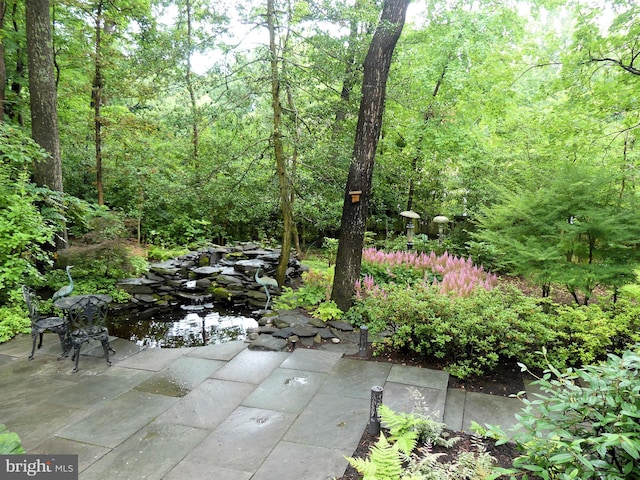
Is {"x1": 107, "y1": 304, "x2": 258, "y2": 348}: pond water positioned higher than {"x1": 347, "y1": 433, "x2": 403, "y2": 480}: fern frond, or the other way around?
{"x1": 347, "y1": 433, "x2": 403, "y2": 480}: fern frond

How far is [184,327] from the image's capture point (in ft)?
18.9

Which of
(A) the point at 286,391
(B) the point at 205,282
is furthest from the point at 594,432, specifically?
(B) the point at 205,282

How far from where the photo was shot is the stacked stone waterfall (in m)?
6.81

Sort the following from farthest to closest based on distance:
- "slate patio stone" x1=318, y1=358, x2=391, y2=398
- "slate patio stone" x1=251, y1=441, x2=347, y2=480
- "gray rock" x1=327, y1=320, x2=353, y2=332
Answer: "gray rock" x1=327, y1=320, x2=353, y2=332, "slate patio stone" x1=318, y1=358, x2=391, y2=398, "slate patio stone" x1=251, y1=441, x2=347, y2=480

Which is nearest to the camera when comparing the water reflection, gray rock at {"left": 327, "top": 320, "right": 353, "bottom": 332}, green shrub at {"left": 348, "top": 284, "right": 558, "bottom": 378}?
green shrub at {"left": 348, "top": 284, "right": 558, "bottom": 378}

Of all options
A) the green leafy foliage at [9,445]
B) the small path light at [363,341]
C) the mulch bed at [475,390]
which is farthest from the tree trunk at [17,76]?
the mulch bed at [475,390]

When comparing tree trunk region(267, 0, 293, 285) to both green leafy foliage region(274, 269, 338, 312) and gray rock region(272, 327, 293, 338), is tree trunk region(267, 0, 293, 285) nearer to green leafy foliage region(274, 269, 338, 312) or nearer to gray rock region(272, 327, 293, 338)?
green leafy foliage region(274, 269, 338, 312)

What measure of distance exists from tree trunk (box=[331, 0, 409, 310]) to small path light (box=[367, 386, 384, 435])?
2564 millimetres

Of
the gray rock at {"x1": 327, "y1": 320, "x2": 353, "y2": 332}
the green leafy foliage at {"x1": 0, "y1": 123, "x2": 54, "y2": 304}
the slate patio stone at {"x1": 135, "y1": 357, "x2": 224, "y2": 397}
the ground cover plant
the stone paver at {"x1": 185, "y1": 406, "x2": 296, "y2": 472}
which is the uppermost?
the green leafy foliage at {"x1": 0, "y1": 123, "x2": 54, "y2": 304}

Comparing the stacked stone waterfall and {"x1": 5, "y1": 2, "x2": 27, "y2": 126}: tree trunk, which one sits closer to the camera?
the stacked stone waterfall

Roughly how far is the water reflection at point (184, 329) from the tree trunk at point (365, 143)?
172 centimetres

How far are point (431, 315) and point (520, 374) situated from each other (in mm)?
1045

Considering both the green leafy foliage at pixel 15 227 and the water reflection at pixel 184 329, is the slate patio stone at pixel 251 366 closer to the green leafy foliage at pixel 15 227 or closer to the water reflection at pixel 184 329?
the water reflection at pixel 184 329

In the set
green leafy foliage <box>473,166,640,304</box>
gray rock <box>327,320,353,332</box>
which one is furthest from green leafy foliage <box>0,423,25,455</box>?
green leafy foliage <box>473,166,640,304</box>
